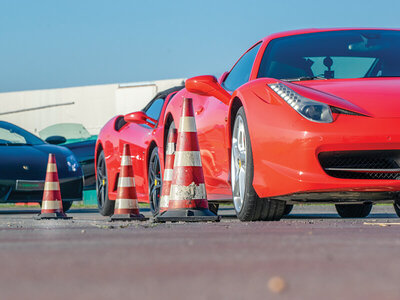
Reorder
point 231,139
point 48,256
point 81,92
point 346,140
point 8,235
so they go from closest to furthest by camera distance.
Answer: point 48,256 < point 8,235 < point 346,140 < point 231,139 < point 81,92

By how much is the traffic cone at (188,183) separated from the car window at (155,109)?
205cm

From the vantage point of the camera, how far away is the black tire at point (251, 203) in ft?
17.7

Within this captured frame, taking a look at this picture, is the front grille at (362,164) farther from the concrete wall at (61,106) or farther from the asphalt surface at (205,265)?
the concrete wall at (61,106)

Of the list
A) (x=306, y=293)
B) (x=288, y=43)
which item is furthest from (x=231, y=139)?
(x=306, y=293)

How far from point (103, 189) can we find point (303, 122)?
466cm

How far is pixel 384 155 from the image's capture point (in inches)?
199

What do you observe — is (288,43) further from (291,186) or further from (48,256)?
(48,256)

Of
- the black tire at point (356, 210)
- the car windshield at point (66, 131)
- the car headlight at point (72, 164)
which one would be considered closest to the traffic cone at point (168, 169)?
the black tire at point (356, 210)

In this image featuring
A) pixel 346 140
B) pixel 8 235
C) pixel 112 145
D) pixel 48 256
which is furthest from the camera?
pixel 112 145

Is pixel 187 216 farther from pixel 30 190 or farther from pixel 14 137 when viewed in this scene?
pixel 14 137

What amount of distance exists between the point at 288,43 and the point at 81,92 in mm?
29846

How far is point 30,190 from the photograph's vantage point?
33.1 ft

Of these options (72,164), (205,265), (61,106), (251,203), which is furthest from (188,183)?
(61,106)

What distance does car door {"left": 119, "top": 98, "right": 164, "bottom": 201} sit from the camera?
8.02 metres
